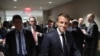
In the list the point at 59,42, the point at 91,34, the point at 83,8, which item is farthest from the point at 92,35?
the point at 83,8

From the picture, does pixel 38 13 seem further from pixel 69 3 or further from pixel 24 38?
pixel 24 38

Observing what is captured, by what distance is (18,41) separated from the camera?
3.74 metres

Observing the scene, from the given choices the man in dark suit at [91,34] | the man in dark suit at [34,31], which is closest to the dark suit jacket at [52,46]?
the man in dark suit at [34,31]

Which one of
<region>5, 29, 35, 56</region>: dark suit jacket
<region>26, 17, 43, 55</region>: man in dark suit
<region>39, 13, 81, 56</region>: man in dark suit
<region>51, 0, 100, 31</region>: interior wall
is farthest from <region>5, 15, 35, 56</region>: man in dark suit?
<region>51, 0, 100, 31</region>: interior wall

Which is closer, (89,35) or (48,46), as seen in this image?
(48,46)

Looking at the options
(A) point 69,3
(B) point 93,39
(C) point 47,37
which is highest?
(A) point 69,3

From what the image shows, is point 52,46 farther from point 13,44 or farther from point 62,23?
point 13,44

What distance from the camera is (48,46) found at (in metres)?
2.71

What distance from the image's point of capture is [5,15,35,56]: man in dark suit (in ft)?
12.1

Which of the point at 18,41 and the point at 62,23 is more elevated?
the point at 62,23

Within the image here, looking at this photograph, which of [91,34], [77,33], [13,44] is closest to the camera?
[13,44]

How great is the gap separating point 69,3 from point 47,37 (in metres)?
13.3

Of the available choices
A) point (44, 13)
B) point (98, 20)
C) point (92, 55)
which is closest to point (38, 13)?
point (44, 13)

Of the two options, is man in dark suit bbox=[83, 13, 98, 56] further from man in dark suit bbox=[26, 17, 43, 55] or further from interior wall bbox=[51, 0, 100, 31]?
interior wall bbox=[51, 0, 100, 31]
